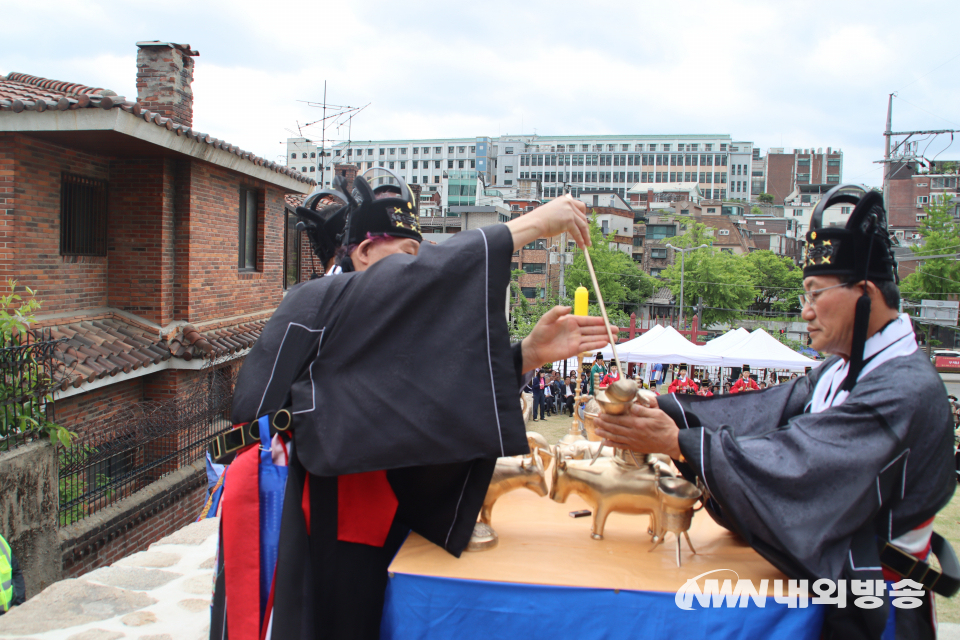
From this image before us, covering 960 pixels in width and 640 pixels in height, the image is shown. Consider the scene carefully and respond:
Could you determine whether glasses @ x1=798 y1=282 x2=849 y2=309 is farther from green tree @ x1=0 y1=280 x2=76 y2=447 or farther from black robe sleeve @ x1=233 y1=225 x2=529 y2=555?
green tree @ x1=0 y1=280 x2=76 y2=447

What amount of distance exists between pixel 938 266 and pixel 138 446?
4391 cm

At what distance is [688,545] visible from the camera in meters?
2.38

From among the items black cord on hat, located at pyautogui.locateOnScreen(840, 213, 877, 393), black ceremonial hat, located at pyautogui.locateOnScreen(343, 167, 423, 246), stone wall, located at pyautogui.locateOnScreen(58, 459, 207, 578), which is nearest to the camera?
black cord on hat, located at pyautogui.locateOnScreen(840, 213, 877, 393)

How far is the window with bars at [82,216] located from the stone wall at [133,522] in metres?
3.56

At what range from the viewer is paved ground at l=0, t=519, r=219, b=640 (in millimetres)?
3465

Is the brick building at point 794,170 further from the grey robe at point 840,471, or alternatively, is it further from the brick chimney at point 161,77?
the grey robe at point 840,471

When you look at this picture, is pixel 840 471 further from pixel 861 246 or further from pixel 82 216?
pixel 82 216

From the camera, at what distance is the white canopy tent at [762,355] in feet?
56.5

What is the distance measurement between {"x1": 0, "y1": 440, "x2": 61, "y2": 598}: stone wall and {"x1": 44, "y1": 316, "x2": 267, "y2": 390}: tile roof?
92 centimetres

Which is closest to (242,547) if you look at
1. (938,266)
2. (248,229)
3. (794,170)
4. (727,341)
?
(248,229)

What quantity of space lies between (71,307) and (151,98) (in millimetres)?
4913

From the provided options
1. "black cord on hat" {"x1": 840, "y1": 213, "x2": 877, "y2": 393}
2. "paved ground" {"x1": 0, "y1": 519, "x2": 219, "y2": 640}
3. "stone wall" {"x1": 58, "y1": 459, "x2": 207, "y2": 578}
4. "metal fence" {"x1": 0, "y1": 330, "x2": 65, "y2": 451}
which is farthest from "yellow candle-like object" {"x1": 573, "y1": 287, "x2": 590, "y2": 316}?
"stone wall" {"x1": 58, "y1": 459, "x2": 207, "y2": 578}

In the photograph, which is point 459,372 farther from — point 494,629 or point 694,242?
point 694,242

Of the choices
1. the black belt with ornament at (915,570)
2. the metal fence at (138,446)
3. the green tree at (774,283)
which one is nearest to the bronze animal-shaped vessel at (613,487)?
the black belt with ornament at (915,570)
